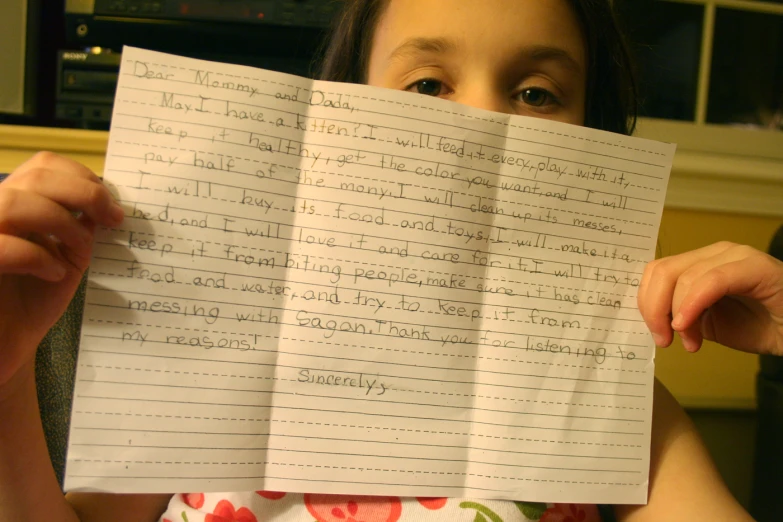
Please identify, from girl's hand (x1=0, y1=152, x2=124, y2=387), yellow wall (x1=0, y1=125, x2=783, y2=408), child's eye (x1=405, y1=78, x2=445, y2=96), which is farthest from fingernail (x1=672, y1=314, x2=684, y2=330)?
yellow wall (x1=0, y1=125, x2=783, y2=408)

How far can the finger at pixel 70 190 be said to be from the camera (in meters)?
0.34

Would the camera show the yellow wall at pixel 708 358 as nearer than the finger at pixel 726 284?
No

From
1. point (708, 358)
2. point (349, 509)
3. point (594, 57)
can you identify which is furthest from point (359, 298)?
point (708, 358)

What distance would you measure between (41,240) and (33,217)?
34 mm

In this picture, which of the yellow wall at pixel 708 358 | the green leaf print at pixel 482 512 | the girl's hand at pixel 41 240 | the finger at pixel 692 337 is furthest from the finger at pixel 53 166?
the yellow wall at pixel 708 358

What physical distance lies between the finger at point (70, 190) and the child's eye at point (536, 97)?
16.4 inches

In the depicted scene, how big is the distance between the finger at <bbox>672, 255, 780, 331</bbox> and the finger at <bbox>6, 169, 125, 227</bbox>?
0.48 m

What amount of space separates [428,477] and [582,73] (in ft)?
1.56

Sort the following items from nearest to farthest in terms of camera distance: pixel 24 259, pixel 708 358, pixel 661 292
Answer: pixel 24 259
pixel 661 292
pixel 708 358

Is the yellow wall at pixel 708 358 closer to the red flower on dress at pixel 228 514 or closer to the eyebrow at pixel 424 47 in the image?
the eyebrow at pixel 424 47

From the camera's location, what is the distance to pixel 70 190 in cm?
35

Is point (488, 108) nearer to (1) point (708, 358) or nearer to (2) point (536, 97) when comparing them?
(2) point (536, 97)

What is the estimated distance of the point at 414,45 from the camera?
537 mm

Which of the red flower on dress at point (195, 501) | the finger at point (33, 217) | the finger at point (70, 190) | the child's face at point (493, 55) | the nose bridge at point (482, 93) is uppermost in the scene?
the child's face at point (493, 55)
